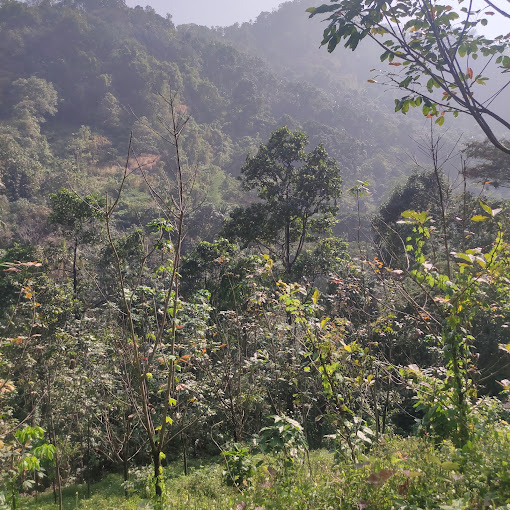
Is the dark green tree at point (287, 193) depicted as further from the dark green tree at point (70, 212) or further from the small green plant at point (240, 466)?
the small green plant at point (240, 466)

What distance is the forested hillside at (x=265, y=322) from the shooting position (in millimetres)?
2178

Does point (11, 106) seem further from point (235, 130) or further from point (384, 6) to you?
point (384, 6)

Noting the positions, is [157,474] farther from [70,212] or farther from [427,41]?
[70,212]

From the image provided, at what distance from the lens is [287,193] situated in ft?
38.0

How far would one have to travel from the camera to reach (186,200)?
8.80 feet

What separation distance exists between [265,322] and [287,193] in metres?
6.95

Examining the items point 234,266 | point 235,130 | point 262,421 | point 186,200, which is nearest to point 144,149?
point 235,130

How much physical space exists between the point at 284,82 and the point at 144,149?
35271 millimetres

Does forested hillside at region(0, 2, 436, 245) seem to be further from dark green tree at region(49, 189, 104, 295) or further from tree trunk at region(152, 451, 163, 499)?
tree trunk at region(152, 451, 163, 499)

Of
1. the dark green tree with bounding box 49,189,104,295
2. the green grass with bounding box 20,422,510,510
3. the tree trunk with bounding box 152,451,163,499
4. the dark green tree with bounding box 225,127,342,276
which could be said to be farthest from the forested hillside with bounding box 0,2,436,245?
the green grass with bounding box 20,422,510,510

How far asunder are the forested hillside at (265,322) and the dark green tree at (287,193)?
0.06m

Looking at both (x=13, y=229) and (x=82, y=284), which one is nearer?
(x=82, y=284)

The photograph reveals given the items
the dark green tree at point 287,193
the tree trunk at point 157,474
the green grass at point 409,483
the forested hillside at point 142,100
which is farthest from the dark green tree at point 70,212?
the forested hillside at point 142,100

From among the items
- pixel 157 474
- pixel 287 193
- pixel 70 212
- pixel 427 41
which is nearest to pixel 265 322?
pixel 157 474
